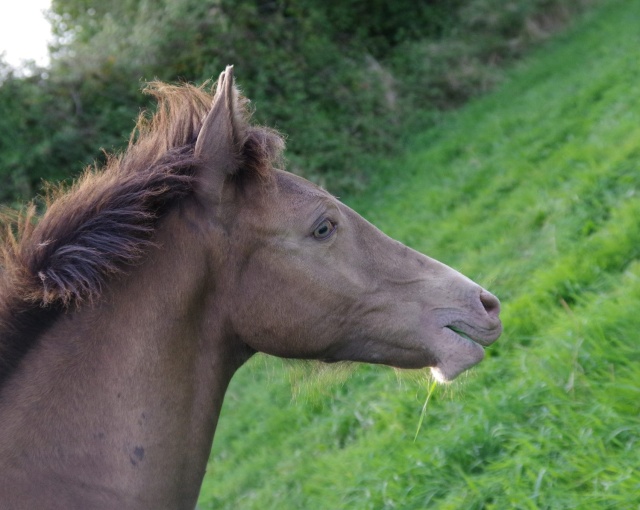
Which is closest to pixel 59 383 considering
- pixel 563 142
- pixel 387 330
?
pixel 387 330

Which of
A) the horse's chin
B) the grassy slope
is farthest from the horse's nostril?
the grassy slope

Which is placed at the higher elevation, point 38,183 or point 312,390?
point 38,183

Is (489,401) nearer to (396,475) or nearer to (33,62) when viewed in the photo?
(396,475)

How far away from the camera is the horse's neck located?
2.68 m

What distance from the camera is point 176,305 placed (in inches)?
112

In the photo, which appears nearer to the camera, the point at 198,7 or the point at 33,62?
the point at 33,62

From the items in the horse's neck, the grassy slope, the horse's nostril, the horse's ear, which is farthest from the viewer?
the grassy slope

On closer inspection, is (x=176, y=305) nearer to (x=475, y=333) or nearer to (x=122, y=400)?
(x=122, y=400)

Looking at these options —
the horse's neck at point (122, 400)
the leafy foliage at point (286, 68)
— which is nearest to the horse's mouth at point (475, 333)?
the horse's neck at point (122, 400)

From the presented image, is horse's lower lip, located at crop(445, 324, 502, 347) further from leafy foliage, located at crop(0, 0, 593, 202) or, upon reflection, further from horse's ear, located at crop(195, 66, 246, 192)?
leafy foliage, located at crop(0, 0, 593, 202)

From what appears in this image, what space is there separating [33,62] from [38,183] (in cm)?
182

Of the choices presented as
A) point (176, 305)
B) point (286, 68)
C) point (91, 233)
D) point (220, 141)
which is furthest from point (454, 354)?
point (286, 68)

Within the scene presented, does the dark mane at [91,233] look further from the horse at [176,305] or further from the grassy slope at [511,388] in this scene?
the grassy slope at [511,388]

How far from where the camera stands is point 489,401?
14.6ft
